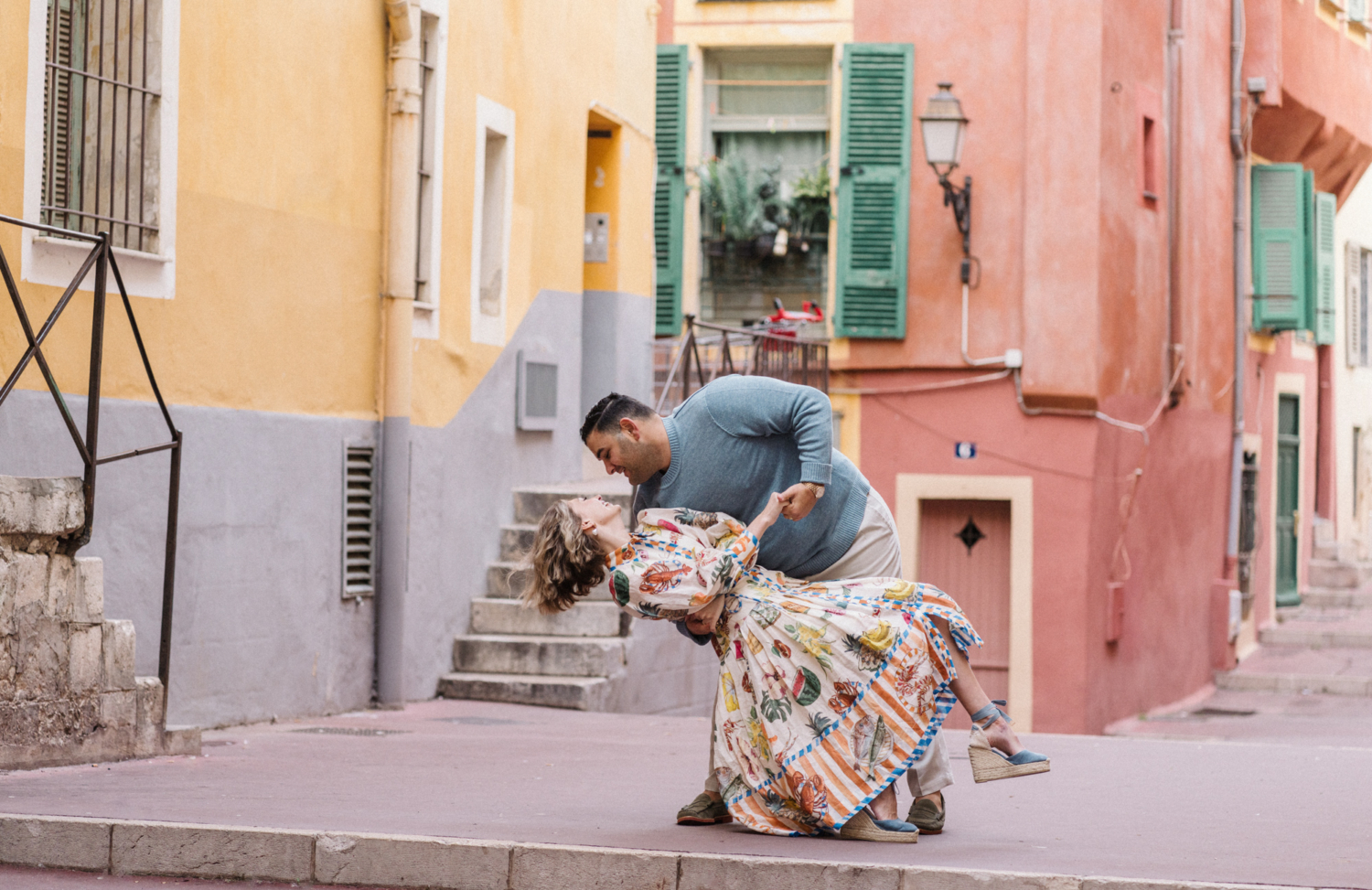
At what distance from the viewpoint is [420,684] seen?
12.1m

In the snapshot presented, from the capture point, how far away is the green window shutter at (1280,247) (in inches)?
A: 888

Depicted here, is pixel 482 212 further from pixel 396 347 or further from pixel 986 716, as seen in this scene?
pixel 986 716

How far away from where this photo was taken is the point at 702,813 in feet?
20.9

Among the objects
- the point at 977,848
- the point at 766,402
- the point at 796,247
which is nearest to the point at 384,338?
the point at 766,402

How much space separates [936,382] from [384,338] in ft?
26.8

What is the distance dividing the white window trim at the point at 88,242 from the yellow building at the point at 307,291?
0.02m

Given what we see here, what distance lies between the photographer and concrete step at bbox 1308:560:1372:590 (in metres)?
25.1

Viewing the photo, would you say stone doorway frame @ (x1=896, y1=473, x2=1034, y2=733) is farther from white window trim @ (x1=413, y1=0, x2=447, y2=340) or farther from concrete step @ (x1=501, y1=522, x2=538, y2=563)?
white window trim @ (x1=413, y1=0, x2=447, y2=340)

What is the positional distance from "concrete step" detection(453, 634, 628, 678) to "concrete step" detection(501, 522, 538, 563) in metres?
0.65

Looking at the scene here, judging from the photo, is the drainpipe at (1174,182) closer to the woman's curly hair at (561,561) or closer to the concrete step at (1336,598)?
the concrete step at (1336,598)

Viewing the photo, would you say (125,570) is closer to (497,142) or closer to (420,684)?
(420,684)

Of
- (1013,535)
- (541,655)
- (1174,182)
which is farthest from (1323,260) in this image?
(541,655)

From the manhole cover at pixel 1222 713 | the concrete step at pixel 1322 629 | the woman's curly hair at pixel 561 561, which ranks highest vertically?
the woman's curly hair at pixel 561 561

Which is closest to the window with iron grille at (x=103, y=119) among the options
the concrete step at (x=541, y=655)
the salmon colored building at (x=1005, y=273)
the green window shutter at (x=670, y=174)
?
the concrete step at (x=541, y=655)
